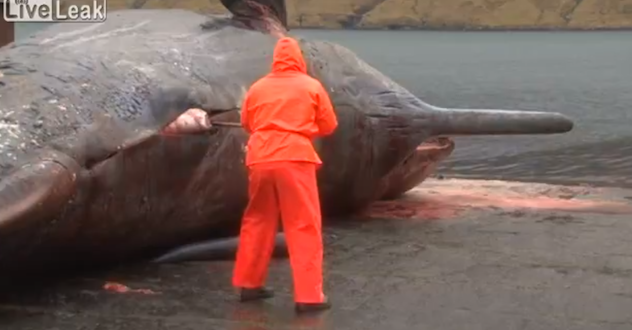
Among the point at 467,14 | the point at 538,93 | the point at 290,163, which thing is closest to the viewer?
the point at 290,163

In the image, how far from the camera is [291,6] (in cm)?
18012

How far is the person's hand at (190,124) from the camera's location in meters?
8.67

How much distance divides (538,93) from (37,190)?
47.9m

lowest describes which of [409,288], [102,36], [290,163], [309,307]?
[409,288]

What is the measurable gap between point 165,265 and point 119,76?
1572 millimetres

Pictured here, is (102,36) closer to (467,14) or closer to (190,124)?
(190,124)

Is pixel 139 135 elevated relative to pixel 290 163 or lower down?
lower down

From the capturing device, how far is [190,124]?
28.7ft

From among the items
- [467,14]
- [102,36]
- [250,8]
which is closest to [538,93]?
[250,8]

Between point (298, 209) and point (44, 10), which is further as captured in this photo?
point (44, 10)

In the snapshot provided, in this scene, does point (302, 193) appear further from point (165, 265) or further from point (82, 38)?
point (82, 38)

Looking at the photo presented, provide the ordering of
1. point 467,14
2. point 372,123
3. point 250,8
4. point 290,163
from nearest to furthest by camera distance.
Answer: point 290,163 < point 250,8 < point 372,123 < point 467,14

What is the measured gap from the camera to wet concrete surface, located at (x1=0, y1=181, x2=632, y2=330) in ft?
25.6

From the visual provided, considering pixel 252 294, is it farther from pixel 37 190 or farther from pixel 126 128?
pixel 37 190
